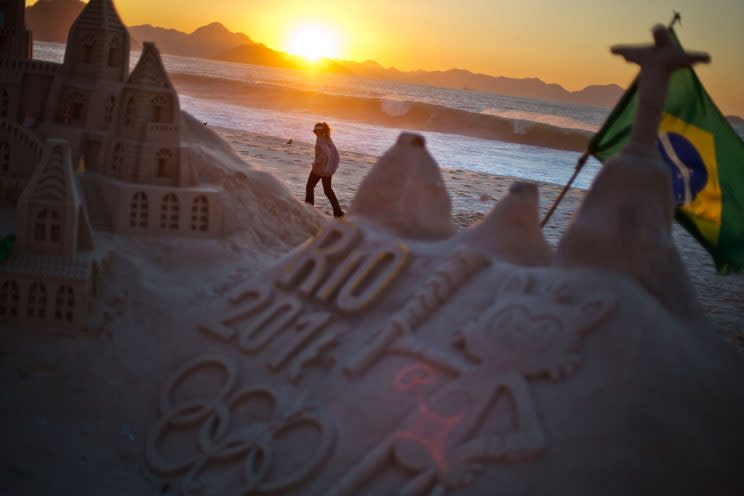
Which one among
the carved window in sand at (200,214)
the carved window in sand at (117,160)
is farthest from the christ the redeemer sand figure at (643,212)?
the carved window in sand at (117,160)

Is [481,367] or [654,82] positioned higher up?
[654,82]

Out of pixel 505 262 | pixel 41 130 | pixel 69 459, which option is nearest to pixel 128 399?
pixel 69 459

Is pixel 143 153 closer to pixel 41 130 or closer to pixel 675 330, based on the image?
pixel 41 130

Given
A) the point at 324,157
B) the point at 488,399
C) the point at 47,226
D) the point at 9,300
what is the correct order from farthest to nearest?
the point at 324,157, the point at 47,226, the point at 9,300, the point at 488,399

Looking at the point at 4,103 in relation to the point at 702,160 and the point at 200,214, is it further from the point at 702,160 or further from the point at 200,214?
the point at 702,160

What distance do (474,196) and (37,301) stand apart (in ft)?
41.5

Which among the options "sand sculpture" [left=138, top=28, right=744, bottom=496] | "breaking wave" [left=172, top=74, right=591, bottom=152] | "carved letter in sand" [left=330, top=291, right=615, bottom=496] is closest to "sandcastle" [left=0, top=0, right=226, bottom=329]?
"sand sculpture" [left=138, top=28, right=744, bottom=496]

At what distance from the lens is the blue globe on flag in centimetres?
733

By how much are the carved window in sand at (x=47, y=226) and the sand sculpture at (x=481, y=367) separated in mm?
1538

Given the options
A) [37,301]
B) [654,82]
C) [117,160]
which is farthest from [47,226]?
[654,82]

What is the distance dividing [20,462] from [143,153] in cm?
392

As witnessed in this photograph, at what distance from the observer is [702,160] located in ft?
24.0

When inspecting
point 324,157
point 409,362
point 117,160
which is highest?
point 324,157

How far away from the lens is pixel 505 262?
18.6 feet
